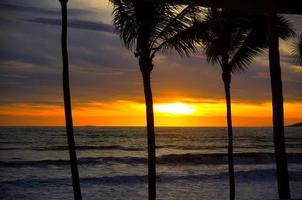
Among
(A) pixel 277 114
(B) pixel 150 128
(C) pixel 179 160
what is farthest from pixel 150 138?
(C) pixel 179 160

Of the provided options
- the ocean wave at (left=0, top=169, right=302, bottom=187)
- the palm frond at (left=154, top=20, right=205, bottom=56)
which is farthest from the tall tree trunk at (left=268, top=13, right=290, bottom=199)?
the ocean wave at (left=0, top=169, right=302, bottom=187)

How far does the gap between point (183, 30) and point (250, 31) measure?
4.06 metres

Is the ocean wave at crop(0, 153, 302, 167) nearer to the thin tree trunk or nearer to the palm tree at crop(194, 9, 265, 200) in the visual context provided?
the palm tree at crop(194, 9, 265, 200)

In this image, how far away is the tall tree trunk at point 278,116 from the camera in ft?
29.0

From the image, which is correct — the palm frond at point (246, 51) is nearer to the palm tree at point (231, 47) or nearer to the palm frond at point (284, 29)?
the palm tree at point (231, 47)

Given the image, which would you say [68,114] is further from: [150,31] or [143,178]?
[143,178]

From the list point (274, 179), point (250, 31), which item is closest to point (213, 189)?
point (274, 179)

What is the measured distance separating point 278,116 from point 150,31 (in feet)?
12.3

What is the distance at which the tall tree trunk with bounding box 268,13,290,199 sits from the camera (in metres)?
8.84

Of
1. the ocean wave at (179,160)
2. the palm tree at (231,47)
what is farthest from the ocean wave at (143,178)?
the palm tree at (231,47)

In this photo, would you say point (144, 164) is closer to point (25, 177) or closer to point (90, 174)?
point (90, 174)

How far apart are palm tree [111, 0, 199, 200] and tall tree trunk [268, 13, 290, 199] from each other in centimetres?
247

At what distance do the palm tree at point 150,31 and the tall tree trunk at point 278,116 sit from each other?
2466 millimetres

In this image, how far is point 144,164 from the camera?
1702 inches
